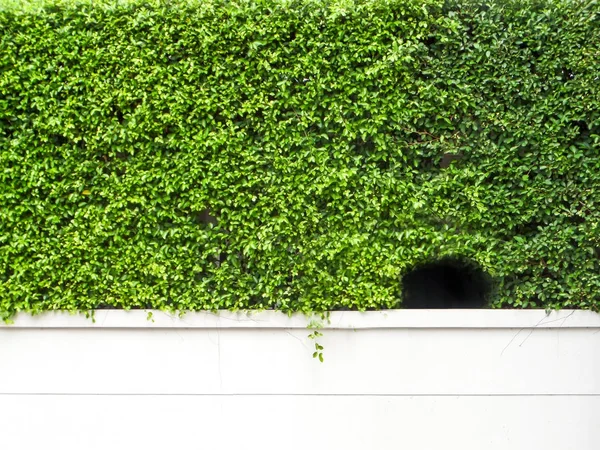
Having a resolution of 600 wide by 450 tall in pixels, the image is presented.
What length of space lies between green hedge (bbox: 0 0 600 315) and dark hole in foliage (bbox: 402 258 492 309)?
Result: 0.13 meters

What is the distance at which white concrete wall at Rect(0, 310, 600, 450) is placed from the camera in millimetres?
3686

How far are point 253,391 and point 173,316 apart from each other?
2.84 feet

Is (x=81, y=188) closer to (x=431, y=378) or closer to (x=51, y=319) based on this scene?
(x=51, y=319)

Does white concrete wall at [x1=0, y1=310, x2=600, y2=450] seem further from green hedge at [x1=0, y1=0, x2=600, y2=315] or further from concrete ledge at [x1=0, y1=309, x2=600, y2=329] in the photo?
green hedge at [x1=0, y1=0, x2=600, y2=315]

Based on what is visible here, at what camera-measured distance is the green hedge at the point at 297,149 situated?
140 inches

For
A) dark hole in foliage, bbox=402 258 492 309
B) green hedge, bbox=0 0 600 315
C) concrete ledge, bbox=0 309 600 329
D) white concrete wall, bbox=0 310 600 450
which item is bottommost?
white concrete wall, bbox=0 310 600 450

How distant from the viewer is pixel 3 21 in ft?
12.0

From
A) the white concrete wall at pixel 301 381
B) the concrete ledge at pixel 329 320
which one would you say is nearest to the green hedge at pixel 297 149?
the concrete ledge at pixel 329 320

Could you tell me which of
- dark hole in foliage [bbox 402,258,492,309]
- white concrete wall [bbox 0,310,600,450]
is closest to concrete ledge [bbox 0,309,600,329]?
white concrete wall [bbox 0,310,600,450]

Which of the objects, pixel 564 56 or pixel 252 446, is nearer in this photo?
pixel 564 56

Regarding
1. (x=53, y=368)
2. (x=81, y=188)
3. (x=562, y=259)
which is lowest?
(x=53, y=368)

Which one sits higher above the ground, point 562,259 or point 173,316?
point 562,259

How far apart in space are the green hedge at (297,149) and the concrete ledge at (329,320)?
0.10m

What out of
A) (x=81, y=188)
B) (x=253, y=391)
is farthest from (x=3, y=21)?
(x=253, y=391)
